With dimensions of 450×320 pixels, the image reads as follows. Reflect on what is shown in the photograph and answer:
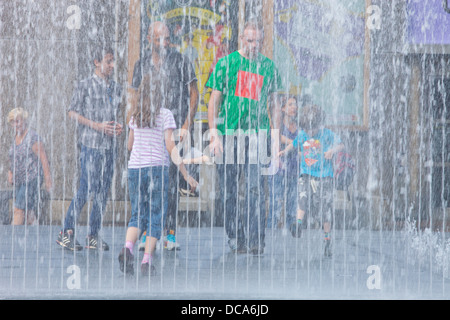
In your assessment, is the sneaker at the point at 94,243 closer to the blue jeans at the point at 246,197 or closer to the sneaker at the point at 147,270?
the blue jeans at the point at 246,197

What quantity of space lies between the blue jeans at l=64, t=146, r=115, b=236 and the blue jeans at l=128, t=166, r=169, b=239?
1019mm

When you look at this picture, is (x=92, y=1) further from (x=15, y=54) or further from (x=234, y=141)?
(x=234, y=141)

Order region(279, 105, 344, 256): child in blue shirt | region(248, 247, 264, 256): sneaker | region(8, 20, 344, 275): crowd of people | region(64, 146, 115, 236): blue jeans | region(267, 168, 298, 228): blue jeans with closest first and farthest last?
region(8, 20, 344, 275): crowd of people
region(248, 247, 264, 256): sneaker
region(64, 146, 115, 236): blue jeans
region(279, 105, 344, 256): child in blue shirt
region(267, 168, 298, 228): blue jeans

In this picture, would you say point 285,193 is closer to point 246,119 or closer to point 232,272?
point 246,119

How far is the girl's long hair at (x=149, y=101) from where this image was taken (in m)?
4.50

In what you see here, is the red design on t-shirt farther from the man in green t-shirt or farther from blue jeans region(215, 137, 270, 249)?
blue jeans region(215, 137, 270, 249)

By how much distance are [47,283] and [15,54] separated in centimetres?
556

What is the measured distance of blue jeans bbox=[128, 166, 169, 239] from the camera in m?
4.56

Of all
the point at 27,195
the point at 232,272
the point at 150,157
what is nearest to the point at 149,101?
the point at 150,157

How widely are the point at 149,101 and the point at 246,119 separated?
1111 mm

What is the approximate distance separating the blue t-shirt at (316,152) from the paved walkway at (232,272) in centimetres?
73

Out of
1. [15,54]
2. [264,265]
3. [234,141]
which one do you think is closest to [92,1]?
[15,54]

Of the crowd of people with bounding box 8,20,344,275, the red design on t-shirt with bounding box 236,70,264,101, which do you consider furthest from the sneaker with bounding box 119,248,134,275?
the red design on t-shirt with bounding box 236,70,264,101
